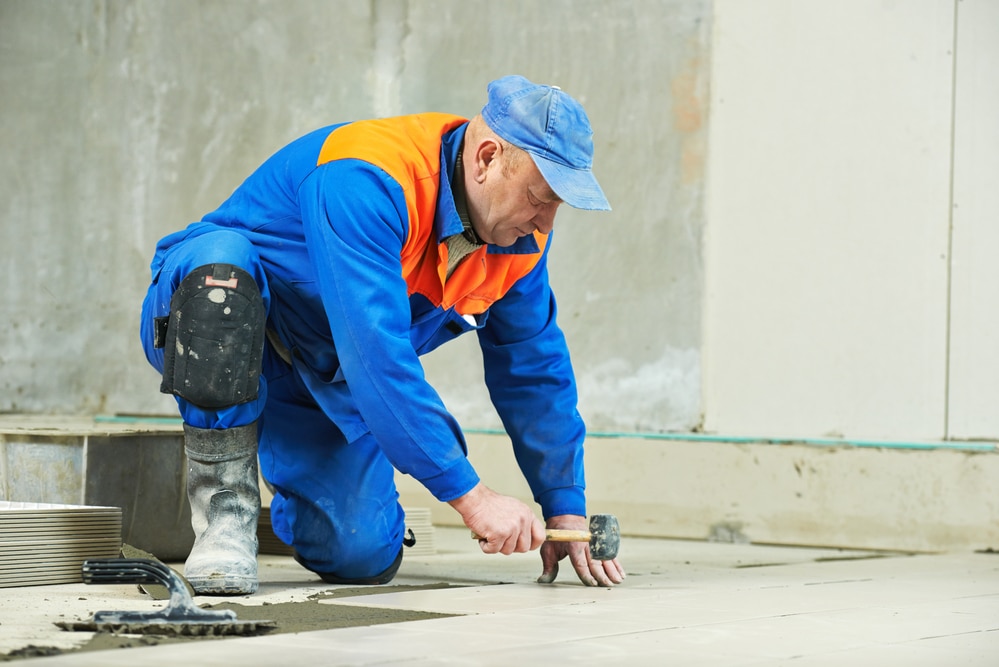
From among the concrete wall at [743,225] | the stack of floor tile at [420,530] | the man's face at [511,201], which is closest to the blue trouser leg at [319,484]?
the man's face at [511,201]

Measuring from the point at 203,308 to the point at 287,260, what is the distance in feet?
0.74

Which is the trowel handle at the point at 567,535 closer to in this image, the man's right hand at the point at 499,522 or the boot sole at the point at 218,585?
the man's right hand at the point at 499,522

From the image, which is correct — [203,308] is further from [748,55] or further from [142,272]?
[142,272]

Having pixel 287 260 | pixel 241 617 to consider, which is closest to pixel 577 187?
pixel 287 260

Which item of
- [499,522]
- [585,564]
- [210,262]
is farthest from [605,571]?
[210,262]

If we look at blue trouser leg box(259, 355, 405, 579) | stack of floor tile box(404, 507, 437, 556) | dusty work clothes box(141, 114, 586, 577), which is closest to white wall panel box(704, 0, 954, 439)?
stack of floor tile box(404, 507, 437, 556)

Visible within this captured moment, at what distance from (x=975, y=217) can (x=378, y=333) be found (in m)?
2.39

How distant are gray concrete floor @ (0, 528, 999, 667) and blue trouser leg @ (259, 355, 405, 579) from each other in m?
0.08

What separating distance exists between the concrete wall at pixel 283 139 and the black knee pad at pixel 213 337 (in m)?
2.22

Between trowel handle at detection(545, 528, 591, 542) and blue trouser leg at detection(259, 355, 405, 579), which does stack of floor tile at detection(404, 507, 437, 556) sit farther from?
trowel handle at detection(545, 528, 591, 542)

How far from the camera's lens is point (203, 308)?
7.45 feet

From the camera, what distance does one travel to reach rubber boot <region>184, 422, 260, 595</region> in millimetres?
2295

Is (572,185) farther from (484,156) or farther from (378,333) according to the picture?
(378,333)

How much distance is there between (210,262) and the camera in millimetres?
2320
